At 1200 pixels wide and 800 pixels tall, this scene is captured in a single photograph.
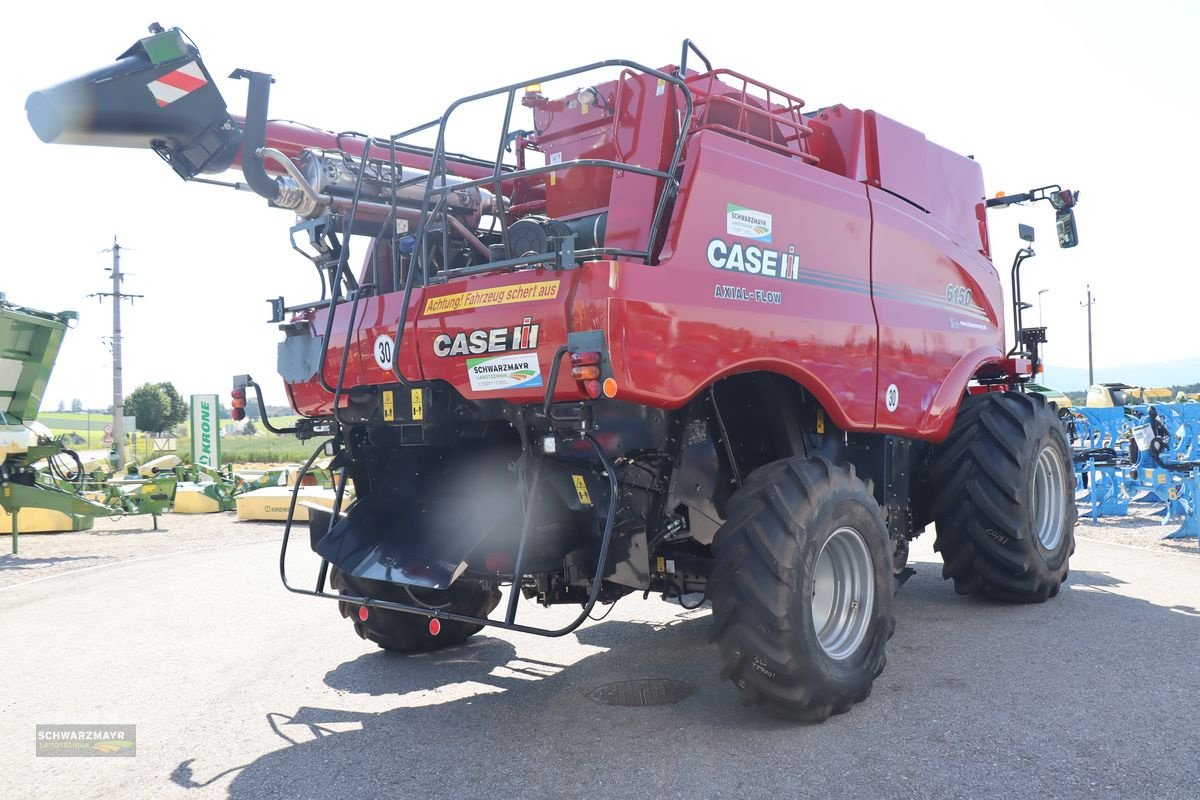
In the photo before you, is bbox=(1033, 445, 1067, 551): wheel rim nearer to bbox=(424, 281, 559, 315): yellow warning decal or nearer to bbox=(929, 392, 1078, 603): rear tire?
bbox=(929, 392, 1078, 603): rear tire

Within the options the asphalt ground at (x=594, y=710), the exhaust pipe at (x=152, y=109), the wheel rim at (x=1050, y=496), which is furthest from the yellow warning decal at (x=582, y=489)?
the wheel rim at (x=1050, y=496)

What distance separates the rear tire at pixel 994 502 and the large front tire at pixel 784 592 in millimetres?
2269

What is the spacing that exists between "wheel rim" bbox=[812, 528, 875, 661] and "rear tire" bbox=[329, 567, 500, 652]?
1.91 meters

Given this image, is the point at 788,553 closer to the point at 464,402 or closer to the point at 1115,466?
the point at 464,402

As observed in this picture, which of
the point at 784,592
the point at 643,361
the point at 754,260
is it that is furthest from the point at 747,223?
the point at 784,592

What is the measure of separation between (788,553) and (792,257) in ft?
5.14

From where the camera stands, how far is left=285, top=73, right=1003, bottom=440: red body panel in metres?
4.23

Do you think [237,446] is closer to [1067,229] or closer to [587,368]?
[1067,229]

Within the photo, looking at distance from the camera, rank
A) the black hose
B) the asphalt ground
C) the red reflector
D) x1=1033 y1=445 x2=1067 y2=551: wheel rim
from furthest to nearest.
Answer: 1. x1=1033 y1=445 x2=1067 y2=551: wheel rim
2. the black hose
3. the red reflector
4. the asphalt ground

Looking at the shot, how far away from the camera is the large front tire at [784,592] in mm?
4352

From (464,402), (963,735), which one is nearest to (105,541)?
(464,402)

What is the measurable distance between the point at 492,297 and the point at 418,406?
0.82 metres

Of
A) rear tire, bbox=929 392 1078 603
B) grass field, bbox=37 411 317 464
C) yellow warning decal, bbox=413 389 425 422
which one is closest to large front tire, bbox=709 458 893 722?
yellow warning decal, bbox=413 389 425 422

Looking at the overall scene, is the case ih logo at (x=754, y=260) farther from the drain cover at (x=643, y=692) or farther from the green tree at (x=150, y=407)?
the green tree at (x=150, y=407)
